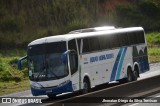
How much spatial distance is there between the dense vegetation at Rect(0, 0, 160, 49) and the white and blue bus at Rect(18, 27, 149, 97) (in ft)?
121

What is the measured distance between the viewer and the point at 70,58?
22.1 meters

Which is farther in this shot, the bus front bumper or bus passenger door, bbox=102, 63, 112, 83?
bus passenger door, bbox=102, 63, 112, 83

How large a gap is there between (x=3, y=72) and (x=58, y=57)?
18.8 metres

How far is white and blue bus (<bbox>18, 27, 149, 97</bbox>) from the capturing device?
21797 mm

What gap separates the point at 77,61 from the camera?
22656mm

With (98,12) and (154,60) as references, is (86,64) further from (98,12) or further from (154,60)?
(98,12)

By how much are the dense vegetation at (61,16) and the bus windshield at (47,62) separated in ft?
134

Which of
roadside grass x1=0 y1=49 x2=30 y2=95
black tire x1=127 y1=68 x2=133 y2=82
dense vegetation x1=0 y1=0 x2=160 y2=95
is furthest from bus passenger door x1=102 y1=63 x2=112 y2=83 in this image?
dense vegetation x1=0 y1=0 x2=160 y2=95

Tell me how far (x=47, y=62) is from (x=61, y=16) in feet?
184

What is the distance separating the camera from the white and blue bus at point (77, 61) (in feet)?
71.5

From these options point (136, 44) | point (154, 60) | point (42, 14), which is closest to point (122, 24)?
point (42, 14)

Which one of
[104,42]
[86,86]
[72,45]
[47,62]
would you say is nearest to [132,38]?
[104,42]

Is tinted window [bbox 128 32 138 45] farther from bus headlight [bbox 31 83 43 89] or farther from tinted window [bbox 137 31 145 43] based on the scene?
bus headlight [bbox 31 83 43 89]

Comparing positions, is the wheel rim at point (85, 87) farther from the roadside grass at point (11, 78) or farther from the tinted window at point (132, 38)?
the roadside grass at point (11, 78)
